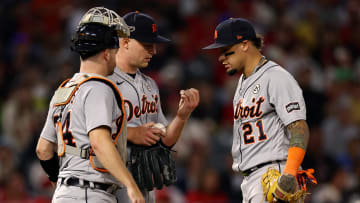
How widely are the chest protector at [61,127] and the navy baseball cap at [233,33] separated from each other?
1.21 metres

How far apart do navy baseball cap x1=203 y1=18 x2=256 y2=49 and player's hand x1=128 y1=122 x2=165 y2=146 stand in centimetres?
86

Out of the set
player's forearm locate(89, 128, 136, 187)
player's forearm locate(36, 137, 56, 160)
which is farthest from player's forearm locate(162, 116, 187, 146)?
player's forearm locate(89, 128, 136, 187)

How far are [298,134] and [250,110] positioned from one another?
469 mm

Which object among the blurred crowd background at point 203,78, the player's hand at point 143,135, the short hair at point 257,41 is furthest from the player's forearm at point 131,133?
the blurred crowd background at point 203,78

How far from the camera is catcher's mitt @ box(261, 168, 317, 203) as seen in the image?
164 inches

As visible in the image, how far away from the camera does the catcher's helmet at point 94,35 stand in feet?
12.4

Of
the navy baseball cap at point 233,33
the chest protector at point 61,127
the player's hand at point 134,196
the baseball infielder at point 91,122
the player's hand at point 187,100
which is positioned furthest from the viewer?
the player's hand at point 187,100

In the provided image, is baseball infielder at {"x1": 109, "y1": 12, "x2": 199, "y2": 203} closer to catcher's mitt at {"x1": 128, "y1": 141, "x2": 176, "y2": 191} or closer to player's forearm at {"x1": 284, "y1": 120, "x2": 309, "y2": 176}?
catcher's mitt at {"x1": 128, "y1": 141, "x2": 176, "y2": 191}

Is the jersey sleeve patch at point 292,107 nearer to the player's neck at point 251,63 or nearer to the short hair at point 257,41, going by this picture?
the player's neck at point 251,63

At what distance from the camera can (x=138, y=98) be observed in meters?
4.82

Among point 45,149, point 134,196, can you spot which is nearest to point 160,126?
point 45,149

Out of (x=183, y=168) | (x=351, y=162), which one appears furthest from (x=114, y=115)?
(x=351, y=162)

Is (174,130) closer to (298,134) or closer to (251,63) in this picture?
(251,63)

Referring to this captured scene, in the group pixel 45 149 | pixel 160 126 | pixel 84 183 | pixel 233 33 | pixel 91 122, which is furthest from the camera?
pixel 160 126
